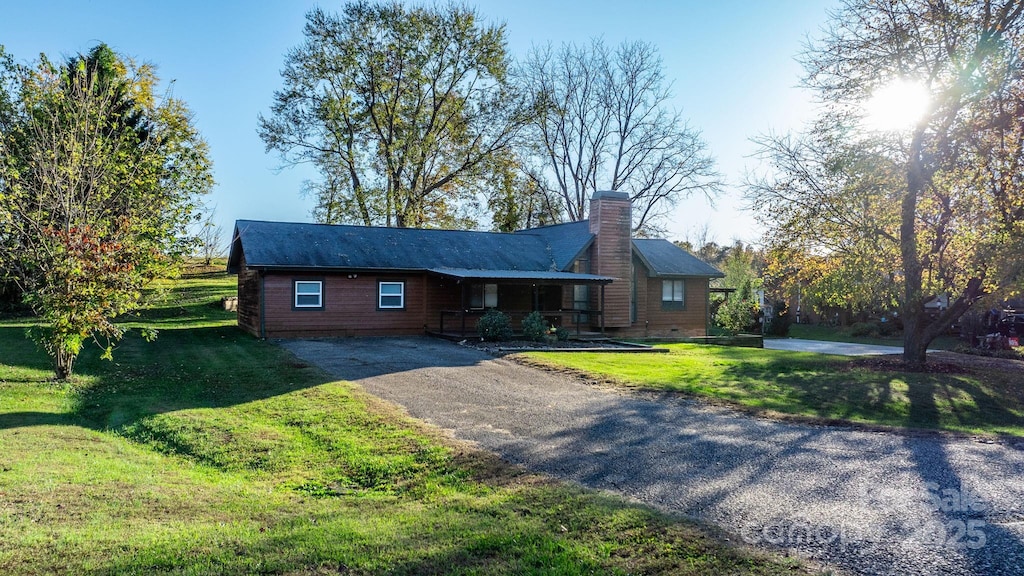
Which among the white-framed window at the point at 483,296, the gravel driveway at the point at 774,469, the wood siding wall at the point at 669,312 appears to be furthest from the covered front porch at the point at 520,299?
the gravel driveway at the point at 774,469

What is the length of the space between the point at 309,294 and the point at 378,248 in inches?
127

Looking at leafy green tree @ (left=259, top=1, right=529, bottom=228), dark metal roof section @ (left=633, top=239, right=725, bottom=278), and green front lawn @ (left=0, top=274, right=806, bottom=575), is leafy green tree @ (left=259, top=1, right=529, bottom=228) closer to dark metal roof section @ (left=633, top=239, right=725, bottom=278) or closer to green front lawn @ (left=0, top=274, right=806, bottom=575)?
dark metal roof section @ (left=633, top=239, right=725, bottom=278)

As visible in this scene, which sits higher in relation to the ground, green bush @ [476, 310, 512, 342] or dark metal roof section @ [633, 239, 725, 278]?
dark metal roof section @ [633, 239, 725, 278]

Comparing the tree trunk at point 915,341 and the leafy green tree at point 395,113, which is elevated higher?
the leafy green tree at point 395,113

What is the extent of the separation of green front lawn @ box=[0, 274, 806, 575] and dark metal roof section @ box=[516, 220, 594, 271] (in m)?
15.1

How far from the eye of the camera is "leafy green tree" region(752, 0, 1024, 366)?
1392 cm

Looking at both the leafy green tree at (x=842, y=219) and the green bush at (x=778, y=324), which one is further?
the green bush at (x=778, y=324)

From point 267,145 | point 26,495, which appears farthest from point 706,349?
point 267,145

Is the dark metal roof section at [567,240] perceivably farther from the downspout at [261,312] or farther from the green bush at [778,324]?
the green bush at [778,324]

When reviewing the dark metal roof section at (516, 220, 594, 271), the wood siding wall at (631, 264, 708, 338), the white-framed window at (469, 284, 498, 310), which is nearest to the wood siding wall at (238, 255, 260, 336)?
the white-framed window at (469, 284, 498, 310)

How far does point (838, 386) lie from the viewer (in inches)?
502

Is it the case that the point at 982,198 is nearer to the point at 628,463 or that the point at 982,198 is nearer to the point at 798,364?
the point at 798,364

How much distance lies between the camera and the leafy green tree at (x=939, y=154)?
13.9m

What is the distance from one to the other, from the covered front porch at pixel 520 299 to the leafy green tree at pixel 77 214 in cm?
926
